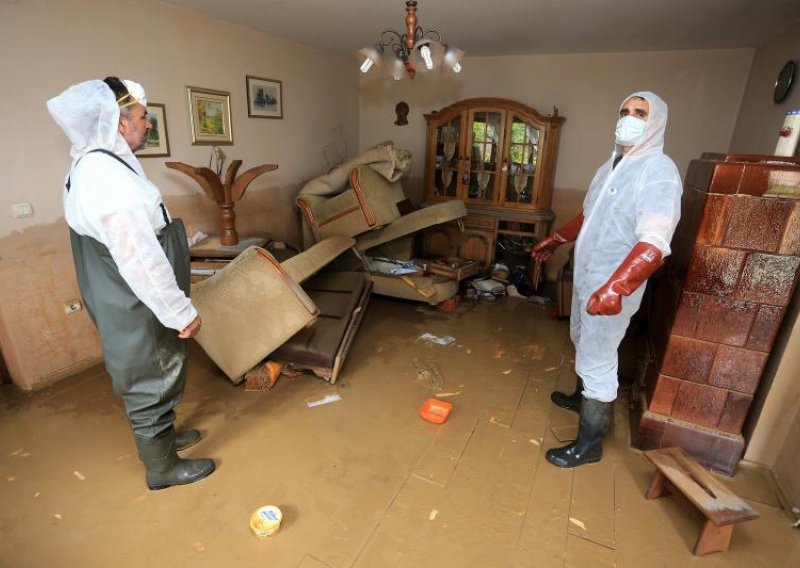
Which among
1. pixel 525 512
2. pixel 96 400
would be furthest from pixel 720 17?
pixel 96 400

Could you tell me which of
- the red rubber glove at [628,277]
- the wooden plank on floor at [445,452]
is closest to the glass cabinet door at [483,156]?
the wooden plank on floor at [445,452]

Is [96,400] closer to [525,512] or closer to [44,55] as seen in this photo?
[44,55]

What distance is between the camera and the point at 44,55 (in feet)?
7.29

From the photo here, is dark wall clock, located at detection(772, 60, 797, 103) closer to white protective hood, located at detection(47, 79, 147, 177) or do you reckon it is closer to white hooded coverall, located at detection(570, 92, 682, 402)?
white hooded coverall, located at detection(570, 92, 682, 402)

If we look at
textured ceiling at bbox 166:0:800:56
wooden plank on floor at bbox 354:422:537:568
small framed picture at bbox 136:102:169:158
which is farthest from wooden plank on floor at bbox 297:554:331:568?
textured ceiling at bbox 166:0:800:56

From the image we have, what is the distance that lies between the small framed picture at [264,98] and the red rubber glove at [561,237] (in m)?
2.59

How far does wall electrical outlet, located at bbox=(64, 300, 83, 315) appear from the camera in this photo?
2.54 m

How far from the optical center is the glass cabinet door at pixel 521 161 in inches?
154

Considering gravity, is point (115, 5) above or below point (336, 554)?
above

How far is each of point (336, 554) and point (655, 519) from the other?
127 centimetres

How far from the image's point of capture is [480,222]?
4.16 meters

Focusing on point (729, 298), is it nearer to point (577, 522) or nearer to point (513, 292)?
point (577, 522)

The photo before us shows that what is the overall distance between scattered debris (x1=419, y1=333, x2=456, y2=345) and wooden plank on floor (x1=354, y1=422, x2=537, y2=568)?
1.13 m

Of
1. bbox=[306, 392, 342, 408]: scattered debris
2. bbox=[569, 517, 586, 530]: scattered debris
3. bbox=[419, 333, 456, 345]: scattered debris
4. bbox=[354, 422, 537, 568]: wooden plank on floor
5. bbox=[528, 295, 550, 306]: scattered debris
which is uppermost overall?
bbox=[528, 295, 550, 306]: scattered debris
